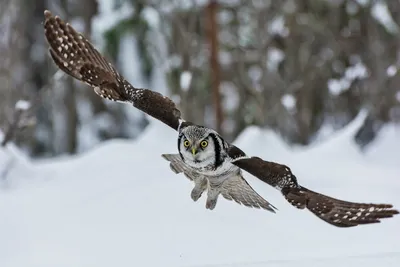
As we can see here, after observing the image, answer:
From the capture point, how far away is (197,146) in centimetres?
375

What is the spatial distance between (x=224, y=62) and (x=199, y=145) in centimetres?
925

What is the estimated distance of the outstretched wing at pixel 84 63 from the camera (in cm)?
405

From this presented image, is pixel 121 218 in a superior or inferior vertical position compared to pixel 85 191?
inferior

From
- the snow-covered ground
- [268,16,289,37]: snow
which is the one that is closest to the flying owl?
the snow-covered ground

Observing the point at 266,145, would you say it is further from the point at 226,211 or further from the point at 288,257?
the point at 288,257

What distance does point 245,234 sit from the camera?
16.1 ft

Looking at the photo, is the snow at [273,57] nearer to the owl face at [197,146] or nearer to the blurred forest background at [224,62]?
the blurred forest background at [224,62]

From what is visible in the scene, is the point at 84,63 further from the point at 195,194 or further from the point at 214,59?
the point at 214,59

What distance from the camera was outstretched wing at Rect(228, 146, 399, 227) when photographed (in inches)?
123

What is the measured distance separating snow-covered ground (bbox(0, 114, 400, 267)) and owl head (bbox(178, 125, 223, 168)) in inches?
22.3

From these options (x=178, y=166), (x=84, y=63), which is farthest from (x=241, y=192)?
(x=84, y=63)

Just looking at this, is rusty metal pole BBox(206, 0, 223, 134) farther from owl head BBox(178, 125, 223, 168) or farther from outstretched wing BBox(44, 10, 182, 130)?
owl head BBox(178, 125, 223, 168)

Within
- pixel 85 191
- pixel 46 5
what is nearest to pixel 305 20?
pixel 46 5

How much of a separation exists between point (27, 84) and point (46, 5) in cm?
144
